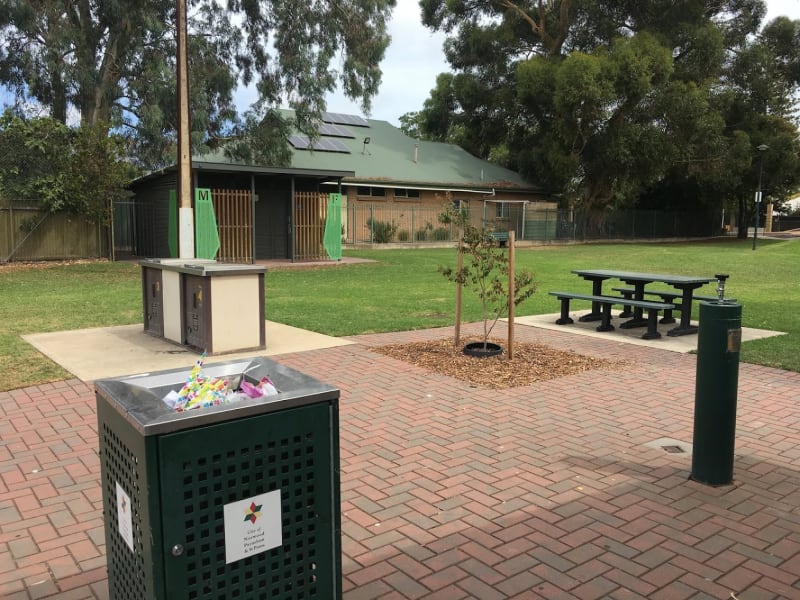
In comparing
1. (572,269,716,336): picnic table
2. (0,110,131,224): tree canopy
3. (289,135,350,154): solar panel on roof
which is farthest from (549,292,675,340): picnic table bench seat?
(289,135,350,154): solar panel on roof

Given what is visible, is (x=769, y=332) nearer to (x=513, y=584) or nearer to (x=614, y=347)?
(x=614, y=347)

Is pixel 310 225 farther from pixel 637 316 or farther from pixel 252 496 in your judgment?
pixel 252 496

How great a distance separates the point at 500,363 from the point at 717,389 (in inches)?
133

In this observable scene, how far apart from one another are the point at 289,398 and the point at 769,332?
366 inches

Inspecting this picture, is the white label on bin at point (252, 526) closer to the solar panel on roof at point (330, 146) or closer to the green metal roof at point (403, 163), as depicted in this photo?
the green metal roof at point (403, 163)

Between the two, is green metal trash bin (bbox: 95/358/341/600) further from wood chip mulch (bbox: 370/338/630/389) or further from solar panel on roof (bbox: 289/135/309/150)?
solar panel on roof (bbox: 289/135/309/150)

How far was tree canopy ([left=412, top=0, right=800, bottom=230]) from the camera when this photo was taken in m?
34.8

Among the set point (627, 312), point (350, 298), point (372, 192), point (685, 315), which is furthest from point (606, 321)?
point (372, 192)

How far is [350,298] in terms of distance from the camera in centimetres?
1323

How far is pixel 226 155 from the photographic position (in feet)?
94.4

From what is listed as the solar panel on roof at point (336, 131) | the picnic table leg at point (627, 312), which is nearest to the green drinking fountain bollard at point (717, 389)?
the picnic table leg at point (627, 312)

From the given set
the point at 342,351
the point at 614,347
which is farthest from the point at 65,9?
the point at 614,347

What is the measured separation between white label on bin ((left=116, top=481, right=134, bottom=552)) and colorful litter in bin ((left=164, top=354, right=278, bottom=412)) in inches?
12.9

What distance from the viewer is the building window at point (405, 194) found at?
3396 centimetres
